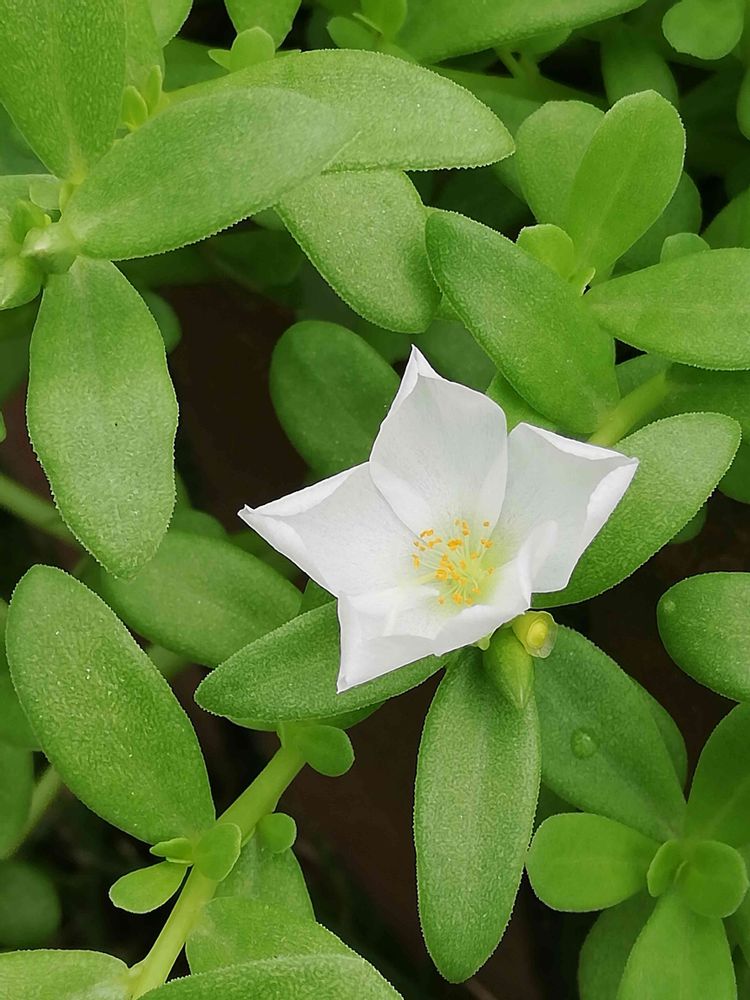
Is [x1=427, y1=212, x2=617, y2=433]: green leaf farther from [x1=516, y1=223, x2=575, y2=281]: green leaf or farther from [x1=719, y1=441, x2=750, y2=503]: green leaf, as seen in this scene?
[x1=719, y1=441, x2=750, y2=503]: green leaf

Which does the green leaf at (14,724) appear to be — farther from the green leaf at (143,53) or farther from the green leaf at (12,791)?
the green leaf at (143,53)

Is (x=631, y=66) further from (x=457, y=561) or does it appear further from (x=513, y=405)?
(x=457, y=561)

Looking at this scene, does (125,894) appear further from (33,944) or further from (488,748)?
(33,944)

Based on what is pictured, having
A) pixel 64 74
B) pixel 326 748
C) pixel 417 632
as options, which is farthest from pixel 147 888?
pixel 64 74

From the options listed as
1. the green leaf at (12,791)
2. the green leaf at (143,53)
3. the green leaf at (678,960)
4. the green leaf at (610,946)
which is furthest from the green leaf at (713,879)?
the green leaf at (143,53)

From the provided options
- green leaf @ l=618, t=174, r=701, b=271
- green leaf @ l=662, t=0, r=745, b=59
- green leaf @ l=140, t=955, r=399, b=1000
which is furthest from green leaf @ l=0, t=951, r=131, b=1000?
green leaf @ l=662, t=0, r=745, b=59

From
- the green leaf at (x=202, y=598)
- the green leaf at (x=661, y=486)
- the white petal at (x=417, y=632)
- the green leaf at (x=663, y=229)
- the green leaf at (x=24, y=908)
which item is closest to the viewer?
the white petal at (x=417, y=632)

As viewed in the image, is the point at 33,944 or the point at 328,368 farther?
the point at 33,944

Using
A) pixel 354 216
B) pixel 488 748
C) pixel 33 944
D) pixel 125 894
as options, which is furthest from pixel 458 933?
pixel 33 944
